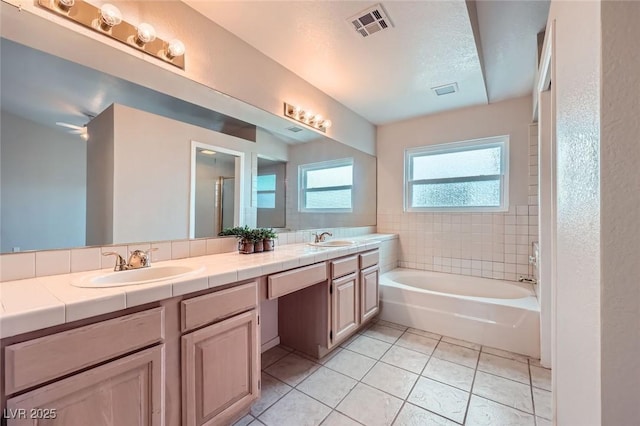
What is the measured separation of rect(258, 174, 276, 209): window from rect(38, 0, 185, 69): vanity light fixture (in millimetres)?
1002

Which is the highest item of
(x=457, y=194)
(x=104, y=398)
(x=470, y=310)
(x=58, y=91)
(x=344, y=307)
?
(x=58, y=91)

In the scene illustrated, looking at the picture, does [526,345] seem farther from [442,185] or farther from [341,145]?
Result: [341,145]

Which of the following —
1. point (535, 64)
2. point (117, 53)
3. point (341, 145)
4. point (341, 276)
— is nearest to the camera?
point (117, 53)

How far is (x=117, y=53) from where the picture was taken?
1.34 meters

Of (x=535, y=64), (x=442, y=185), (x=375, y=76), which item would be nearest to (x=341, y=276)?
(x=375, y=76)

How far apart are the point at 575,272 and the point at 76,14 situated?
2.25 metres

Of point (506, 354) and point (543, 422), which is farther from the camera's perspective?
point (506, 354)

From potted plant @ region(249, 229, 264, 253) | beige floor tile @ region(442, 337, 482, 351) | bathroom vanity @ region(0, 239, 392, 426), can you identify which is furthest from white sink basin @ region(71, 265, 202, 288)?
beige floor tile @ region(442, 337, 482, 351)

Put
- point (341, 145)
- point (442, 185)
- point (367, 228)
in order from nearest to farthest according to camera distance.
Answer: point (341, 145)
point (442, 185)
point (367, 228)

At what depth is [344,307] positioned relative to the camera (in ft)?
6.85

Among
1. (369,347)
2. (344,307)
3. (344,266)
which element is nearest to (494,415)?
(369,347)

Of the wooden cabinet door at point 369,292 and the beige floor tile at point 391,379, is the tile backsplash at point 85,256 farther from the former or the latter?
the beige floor tile at point 391,379

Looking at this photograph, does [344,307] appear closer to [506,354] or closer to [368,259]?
[368,259]

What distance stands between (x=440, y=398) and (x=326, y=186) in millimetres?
2162
